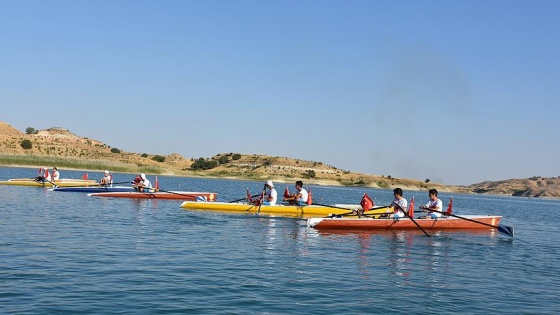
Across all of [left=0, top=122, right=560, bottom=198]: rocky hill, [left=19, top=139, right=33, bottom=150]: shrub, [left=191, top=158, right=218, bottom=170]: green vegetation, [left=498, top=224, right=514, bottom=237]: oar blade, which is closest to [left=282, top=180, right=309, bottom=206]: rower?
[left=498, top=224, right=514, bottom=237]: oar blade

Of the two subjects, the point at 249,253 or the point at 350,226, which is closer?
the point at 249,253

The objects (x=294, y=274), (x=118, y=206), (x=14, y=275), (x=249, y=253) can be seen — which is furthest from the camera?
(x=118, y=206)

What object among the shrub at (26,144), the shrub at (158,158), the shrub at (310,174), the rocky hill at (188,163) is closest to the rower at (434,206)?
the rocky hill at (188,163)

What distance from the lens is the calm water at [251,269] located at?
1270 centimetres

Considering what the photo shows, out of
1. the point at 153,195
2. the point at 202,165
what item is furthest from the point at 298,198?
the point at 202,165

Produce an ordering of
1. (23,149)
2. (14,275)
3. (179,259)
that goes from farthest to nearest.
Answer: (23,149), (179,259), (14,275)

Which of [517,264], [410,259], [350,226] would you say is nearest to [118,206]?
[350,226]

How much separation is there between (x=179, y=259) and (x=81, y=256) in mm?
3003

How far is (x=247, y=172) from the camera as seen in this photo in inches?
5955

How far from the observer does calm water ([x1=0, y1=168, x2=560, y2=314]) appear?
41.7 feet

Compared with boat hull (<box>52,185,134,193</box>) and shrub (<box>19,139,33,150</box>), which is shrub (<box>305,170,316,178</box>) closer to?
shrub (<box>19,139,33,150</box>)

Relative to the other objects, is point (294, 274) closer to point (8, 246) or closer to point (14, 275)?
point (14, 275)

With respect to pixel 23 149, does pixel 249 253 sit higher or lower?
lower

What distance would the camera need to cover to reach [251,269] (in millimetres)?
16750
